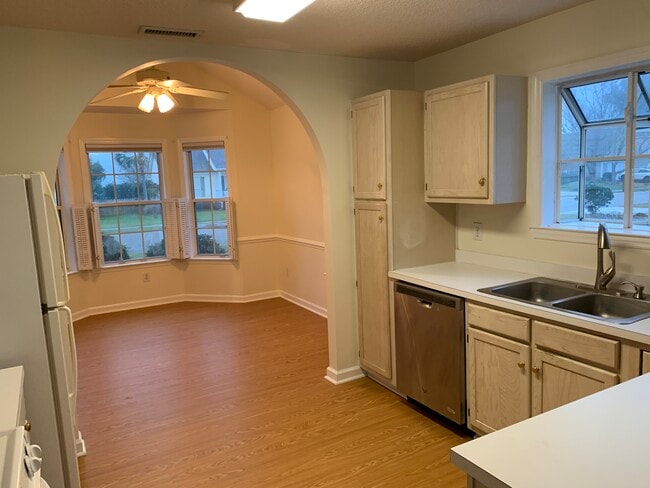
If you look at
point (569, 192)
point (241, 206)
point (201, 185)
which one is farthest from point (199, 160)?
point (569, 192)

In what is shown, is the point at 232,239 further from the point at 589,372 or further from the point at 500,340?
the point at 589,372

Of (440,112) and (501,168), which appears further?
(440,112)

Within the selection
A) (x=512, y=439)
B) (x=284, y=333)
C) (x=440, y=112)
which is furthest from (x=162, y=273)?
(x=512, y=439)

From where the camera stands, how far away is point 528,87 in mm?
3025

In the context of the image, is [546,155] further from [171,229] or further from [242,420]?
[171,229]

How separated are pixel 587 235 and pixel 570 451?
1.92m

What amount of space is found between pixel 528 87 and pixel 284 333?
3.23 m

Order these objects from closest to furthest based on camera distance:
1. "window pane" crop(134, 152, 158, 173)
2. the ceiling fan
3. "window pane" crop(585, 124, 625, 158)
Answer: "window pane" crop(585, 124, 625, 158) < the ceiling fan < "window pane" crop(134, 152, 158, 173)

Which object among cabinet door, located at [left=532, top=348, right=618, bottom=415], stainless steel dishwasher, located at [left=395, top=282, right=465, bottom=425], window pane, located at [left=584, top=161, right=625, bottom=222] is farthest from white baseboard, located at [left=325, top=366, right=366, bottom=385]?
window pane, located at [left=584, top=161, right=625, bottom=222]

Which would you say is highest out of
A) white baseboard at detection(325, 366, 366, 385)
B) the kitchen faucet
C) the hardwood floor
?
the kitchen faucet

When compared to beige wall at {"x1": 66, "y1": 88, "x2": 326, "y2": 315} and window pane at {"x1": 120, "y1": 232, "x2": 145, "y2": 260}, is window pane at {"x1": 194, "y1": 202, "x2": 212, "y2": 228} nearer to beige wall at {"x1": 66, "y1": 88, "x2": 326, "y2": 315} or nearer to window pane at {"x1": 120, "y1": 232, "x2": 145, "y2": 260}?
beige wall at {"x1": 66, "y1": 88, "x2": 326, "y2": 315}

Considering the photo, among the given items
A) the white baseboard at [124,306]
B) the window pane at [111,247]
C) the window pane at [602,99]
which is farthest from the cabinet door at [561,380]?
the window pane at [111,247]

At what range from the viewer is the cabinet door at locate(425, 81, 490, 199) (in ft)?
9.72

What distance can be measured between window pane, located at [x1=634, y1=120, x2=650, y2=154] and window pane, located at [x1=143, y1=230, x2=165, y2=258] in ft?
17.8
